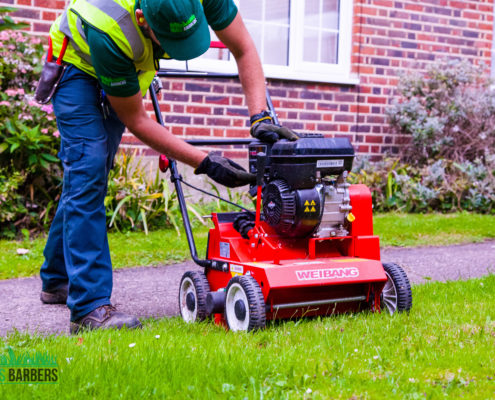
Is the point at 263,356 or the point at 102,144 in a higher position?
the point at 102,144

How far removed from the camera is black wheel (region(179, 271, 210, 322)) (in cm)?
332

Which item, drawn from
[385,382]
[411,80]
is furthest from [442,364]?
[411,80]

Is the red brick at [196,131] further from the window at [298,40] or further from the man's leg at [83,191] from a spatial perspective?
the man's leg at [83,191]

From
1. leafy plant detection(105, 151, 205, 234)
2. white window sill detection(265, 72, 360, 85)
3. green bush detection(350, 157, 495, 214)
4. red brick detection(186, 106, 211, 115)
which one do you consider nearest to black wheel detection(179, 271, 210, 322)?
leafy plant detection(105, 151, 205, 234)

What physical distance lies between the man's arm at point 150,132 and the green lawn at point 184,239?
1909 millimetres

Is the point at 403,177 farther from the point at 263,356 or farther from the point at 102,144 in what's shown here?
the point at 263,356

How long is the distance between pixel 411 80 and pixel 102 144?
18.0ft

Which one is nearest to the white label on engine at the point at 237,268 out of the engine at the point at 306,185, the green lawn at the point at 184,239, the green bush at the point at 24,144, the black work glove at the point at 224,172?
the engine at the point at 306,185

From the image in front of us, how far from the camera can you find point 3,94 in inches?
223

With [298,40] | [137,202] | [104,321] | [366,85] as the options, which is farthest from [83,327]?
[366,85]

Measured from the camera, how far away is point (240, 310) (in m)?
3.01

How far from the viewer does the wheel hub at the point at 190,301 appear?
342 centimetres

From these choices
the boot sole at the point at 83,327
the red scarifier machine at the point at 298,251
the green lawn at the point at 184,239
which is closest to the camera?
the red scarifier machine at the point at 298,251

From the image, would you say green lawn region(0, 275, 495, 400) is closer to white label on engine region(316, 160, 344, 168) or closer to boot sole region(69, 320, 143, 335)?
boot sole region(69, 320, 143, 335)
